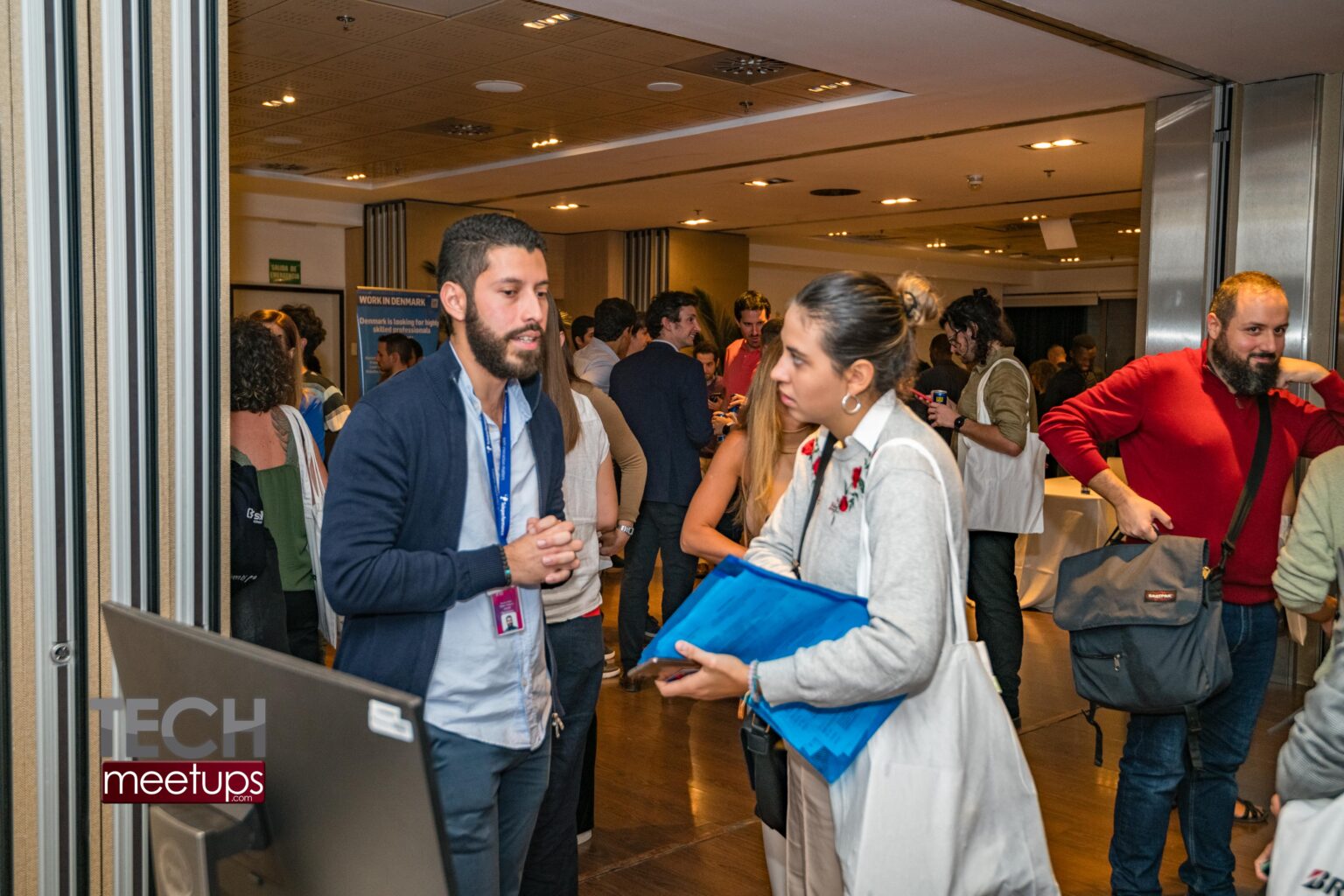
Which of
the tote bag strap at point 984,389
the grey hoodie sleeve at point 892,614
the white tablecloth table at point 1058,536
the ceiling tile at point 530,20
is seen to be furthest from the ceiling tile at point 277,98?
the grey hoodie sleeve at point 892,614

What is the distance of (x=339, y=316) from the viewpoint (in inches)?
480

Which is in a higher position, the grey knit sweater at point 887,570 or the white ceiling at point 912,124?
the white ceiling at point 912,124

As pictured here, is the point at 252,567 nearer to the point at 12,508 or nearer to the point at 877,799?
the point at 12,508

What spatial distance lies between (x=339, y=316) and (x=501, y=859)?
10927 mm

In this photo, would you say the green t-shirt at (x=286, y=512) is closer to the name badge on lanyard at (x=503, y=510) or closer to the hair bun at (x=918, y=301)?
the name badge on lanyard at (x=503, y=510)

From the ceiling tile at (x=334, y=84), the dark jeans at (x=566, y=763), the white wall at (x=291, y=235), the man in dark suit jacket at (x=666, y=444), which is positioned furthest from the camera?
the white wall at (x=291, y=235)

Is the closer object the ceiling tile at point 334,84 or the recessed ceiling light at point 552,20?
the recessed ceiling light at point 552,20

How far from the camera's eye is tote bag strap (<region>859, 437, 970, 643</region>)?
1681mm

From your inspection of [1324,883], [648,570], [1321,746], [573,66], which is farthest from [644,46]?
[1324,883]

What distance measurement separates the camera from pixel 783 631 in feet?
5.57

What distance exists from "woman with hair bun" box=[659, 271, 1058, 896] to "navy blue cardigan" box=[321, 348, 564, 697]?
0.36 meters

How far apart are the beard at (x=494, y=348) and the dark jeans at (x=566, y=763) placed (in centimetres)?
91

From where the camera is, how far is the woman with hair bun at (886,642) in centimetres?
161

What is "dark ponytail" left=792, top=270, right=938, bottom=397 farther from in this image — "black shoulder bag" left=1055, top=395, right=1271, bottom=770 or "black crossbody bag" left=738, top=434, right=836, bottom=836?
"black shoulder bag" left=1055, top=395, right=1271, bottom=770
